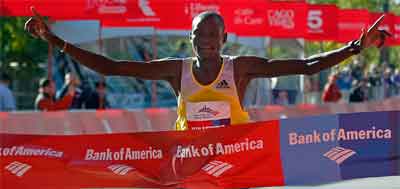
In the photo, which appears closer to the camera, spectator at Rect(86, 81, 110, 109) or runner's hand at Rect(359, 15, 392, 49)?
runner's hand at Rect(359, 15, 392, 49)

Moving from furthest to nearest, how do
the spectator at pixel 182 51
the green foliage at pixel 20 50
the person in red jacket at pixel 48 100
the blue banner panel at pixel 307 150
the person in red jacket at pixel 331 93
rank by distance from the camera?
1. the green foliage at pixel 20 50
2. the spectator at pixel 182 51
3. the person in red jacket at pixel 331 93
4. the person in red jacket at pixel 48 100
5. the blue banner panel at pixel 307 150

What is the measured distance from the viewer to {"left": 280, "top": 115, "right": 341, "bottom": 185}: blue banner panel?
6.27 m

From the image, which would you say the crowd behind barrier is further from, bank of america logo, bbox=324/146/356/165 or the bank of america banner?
bank of america logo, bbox=324/146/356/165

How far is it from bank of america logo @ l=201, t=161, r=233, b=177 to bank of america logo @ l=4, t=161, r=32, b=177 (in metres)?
1.04

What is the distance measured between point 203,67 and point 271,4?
16.0 m

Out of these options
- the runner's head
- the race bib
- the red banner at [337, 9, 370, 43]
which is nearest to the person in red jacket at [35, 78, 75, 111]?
the red banner at [337, 9, 370, 43]

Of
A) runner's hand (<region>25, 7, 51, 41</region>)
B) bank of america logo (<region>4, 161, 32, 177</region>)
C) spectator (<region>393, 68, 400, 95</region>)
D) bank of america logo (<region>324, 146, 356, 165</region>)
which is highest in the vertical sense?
runner's hand (<region>25, 7, 51, 41</region>)

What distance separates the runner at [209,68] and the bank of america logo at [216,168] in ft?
1.07

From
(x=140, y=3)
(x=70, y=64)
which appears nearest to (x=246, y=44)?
(x=70, y=64)

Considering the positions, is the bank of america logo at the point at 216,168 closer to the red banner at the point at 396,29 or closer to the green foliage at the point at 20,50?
the red banner at the point at 396,29

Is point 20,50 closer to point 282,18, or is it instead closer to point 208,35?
point 282,18

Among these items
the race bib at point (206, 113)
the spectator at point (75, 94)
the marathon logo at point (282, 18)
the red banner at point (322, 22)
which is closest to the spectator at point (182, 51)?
the red banner at point (322, 22)

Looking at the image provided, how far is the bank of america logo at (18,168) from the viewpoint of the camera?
5.97 m

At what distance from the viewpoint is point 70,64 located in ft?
95.0
